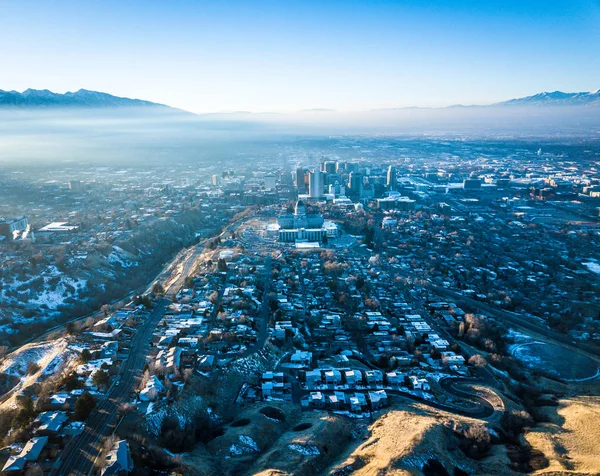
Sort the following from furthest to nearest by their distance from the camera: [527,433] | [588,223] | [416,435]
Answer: [588,223] < [527,433] < [416,435]

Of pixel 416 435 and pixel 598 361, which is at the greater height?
pixel 416 435

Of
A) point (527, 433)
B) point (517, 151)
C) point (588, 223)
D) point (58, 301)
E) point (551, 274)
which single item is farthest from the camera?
point (517, 151)

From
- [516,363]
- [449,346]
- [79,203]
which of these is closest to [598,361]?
[516,363]

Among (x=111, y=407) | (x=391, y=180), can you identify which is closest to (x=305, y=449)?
(x=111, y=407)

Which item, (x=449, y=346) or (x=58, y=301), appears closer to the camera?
(x=449, y=346)

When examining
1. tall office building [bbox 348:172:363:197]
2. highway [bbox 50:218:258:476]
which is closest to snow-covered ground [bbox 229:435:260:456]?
highway [bbox 50:218:258:476]

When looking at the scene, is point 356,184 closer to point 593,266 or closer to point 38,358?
point 593,266

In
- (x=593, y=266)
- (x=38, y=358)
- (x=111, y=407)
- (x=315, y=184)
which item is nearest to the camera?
(x=111, y=407)

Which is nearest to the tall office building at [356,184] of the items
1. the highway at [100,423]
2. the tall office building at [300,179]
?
the tall office building at [300,179]

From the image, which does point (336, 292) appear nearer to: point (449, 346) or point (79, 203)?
point (449, 346)
